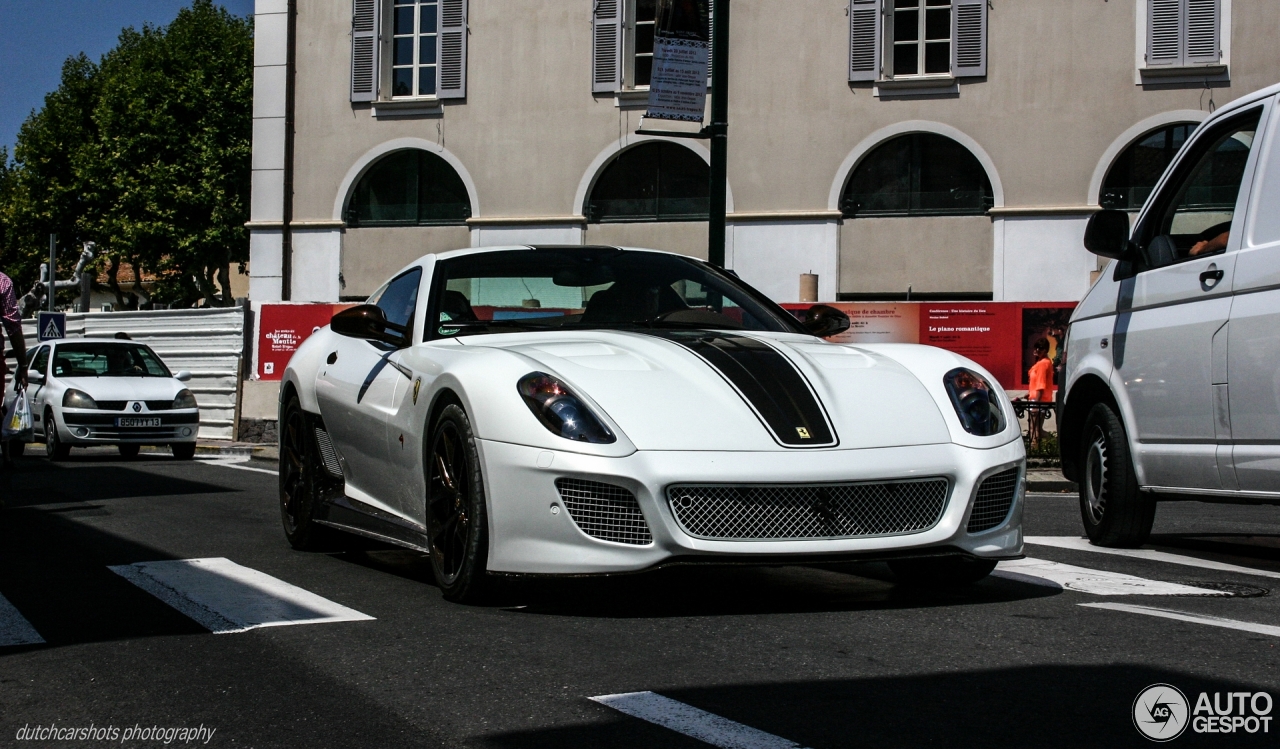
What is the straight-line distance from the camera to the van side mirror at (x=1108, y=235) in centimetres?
757

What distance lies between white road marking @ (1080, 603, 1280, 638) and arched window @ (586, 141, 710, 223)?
22.5 meters

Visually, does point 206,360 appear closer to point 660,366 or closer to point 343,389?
point 343,389

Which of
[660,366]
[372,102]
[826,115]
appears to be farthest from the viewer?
[372,102]

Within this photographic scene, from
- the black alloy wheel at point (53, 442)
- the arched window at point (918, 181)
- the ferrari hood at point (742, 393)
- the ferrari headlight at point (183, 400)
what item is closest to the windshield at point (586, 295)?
the ferrari hood at point (742, 393)

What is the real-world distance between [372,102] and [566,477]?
1005 inches

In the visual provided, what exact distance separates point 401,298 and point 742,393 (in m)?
2.23

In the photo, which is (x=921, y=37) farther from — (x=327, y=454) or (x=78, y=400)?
(x=327, y=454)

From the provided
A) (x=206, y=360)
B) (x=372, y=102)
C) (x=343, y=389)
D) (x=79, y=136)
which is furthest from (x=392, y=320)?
(x=79, y=136)

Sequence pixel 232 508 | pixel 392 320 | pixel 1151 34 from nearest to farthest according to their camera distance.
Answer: pixel 392 320 → pixel 232 508 → pixel 1151 34

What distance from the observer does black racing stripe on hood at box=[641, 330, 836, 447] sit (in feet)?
17.4

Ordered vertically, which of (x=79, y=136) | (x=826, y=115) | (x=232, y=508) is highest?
(x=79, y=136)

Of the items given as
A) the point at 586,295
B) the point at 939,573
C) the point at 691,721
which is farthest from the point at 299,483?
the point at 691,721

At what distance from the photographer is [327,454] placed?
745cm

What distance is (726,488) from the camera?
5.18 m
